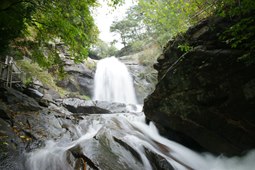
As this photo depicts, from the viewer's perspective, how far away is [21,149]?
16.3 feet

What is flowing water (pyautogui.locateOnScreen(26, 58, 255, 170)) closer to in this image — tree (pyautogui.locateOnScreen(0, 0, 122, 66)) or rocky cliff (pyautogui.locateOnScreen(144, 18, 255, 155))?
rocky cliff (pyautogui.locateOnScreen(144, 18, 255, 155))

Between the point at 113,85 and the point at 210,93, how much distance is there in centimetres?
1392

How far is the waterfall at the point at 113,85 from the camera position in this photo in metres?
18.2

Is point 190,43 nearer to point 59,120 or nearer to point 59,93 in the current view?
point 59,120

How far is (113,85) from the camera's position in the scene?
19.4m

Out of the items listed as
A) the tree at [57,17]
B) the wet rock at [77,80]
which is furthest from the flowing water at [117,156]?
the wet rock at [77,80]

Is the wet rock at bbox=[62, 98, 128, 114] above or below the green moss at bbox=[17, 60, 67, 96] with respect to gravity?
below

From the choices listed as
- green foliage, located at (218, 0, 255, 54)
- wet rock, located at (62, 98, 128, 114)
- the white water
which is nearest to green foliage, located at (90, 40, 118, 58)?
wet rock, located at (62, 98, 128, 114)

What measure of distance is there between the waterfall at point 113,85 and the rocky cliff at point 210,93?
10849mm

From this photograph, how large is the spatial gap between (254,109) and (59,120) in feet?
22.0

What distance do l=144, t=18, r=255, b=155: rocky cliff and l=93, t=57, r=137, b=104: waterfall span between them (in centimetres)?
1085

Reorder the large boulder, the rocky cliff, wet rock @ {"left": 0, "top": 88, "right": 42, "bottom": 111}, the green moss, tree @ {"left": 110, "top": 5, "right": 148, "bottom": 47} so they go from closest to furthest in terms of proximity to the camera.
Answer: the rocky cliff < wet rock @ {"left": 0, "top": 88, "right": 42, "bottom": 111} < the large boulder < the green moss < tree @ {"left": 110, "top": 5, "right": 148, "bottom": 47}

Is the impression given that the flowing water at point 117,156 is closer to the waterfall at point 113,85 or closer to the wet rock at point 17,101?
the wet rock at point 17,101

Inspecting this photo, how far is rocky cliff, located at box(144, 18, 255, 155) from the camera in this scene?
5.35 metres
